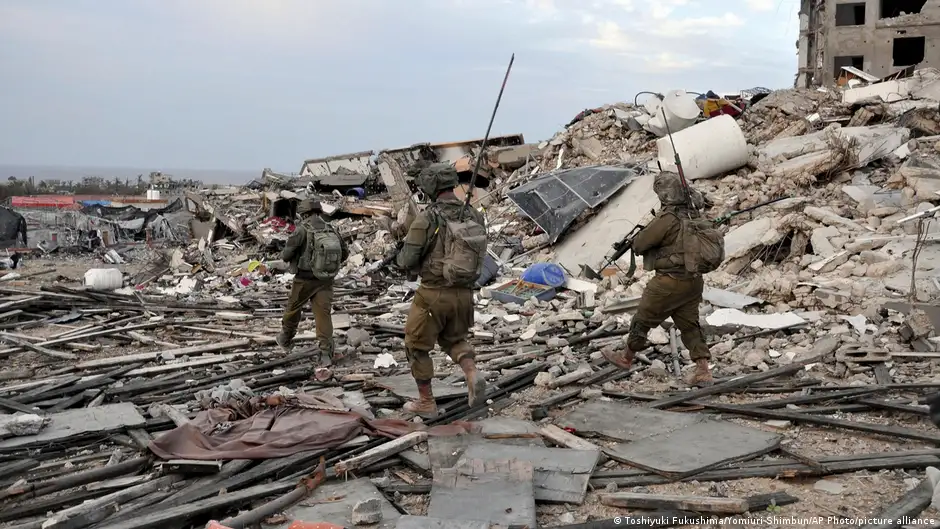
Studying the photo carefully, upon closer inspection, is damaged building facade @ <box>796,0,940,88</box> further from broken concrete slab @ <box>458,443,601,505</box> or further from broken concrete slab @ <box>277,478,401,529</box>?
broken concrete slab @ <box>277,478,401,529</box>

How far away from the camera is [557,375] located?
630 cm

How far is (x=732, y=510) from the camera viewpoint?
11.6 feet

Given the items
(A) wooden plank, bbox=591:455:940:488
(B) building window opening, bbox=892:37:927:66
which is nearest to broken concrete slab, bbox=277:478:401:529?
(A) wooden plank, bbox=591:455:940:488

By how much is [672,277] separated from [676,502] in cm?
245

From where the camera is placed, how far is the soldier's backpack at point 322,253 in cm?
695

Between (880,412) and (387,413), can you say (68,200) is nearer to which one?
(387,413)

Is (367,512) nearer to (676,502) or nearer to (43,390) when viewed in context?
(676,502)

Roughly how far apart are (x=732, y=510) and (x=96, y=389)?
541 cm

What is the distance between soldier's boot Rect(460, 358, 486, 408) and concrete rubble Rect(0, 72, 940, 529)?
0.21 meters

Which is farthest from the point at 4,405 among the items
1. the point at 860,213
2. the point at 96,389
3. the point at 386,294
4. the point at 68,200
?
the point at 68,200

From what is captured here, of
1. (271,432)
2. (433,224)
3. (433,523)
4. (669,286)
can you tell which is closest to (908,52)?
(669,286)

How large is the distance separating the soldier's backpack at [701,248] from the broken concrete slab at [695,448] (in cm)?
132

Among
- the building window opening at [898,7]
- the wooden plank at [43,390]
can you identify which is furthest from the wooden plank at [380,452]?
the building window opening at [898,7]

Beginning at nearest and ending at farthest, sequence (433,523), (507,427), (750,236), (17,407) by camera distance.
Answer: (433,523) → (507,427) → (17,407) → (750,236)
